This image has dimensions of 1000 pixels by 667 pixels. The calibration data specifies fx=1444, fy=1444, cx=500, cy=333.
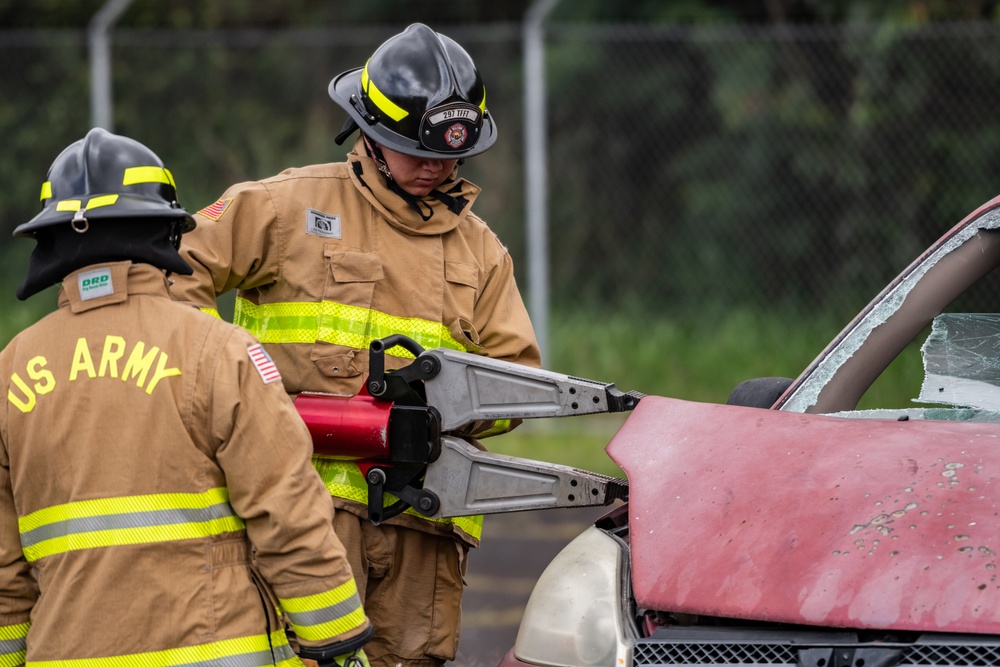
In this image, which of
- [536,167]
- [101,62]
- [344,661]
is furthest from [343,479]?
[101,62]

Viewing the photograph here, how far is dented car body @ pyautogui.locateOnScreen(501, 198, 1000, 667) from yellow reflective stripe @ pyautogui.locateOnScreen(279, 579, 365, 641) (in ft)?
1.51

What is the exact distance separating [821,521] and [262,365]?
1211mm

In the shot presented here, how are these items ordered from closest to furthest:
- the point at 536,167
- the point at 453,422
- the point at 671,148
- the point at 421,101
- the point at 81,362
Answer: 1. the point at 81,362
2. the point at 453,422
3. the point at 421,101
4. the point at 536,167
5. the point at 671,148

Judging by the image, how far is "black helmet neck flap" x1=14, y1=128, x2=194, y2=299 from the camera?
294 cm

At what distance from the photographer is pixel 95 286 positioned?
2920 millimetres

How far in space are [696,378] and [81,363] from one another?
25.8ft

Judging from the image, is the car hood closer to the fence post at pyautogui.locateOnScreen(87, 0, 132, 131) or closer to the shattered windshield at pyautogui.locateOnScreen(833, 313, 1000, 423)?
the shattered windshield at pyautogui.locateOnScreen(833, 313, 1000, 423)

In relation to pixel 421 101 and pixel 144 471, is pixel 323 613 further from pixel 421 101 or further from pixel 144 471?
pixel 421 101

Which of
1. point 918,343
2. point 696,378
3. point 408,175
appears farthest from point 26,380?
point 696,378

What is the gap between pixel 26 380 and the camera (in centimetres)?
292

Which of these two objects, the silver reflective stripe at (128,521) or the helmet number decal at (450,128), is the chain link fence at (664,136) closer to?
the helmet number decal at (450,128)

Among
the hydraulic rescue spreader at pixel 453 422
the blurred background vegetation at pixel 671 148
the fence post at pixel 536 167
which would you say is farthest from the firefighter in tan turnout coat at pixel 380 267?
the fence post at pixel 536 167

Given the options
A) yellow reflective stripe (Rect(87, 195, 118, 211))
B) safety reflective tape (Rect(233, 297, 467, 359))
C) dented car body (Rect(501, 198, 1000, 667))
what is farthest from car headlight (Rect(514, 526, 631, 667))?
yellow reflective stripe (Rect(87, 195, 118, 211))

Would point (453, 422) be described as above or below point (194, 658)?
above
